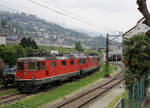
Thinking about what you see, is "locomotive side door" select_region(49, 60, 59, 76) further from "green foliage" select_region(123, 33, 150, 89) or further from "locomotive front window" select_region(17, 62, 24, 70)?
"green foliage" select_region(123, 33, 150, 89)

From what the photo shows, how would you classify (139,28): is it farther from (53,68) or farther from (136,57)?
(136,57)

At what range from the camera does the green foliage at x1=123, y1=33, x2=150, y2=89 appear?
12852 millimetres

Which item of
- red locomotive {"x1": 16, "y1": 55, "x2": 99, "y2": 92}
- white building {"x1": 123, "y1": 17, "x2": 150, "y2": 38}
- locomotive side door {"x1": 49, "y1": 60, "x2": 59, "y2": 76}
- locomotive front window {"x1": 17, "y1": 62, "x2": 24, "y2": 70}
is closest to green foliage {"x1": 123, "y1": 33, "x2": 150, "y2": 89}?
red locomotive {"x1": 16, "y1": 55, "x2": 99, "y2": 92}

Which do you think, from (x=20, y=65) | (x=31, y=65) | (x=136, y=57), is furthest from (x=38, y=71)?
(x=136, y=57)

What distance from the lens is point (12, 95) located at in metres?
19.0

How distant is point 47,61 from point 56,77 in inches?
102

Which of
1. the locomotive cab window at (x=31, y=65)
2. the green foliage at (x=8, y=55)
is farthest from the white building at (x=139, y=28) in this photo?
the locomotive cab window at (x=31, y=65)

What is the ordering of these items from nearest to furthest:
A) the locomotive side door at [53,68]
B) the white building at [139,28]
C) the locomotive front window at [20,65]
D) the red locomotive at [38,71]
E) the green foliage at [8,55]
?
the red locomotive at [38,71], the locomotive front window at [20,65], the locomotive side door at [53,68], the green foliage at [8,55], the white building at [139,28]

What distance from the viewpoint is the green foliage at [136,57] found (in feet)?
42.2

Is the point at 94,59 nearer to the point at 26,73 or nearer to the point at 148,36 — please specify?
the point at 26,73

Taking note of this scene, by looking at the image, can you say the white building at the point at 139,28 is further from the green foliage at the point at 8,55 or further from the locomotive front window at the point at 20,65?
the locomotive front window at the point at 20,65

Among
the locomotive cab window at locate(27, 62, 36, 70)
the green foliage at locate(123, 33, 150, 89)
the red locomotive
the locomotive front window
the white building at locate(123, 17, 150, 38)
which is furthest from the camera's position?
the white building at locate(123, 17, 150, 38)

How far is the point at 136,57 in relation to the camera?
12.9 m

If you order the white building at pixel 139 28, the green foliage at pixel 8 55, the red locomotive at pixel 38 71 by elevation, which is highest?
the white building at pixel 139 28
